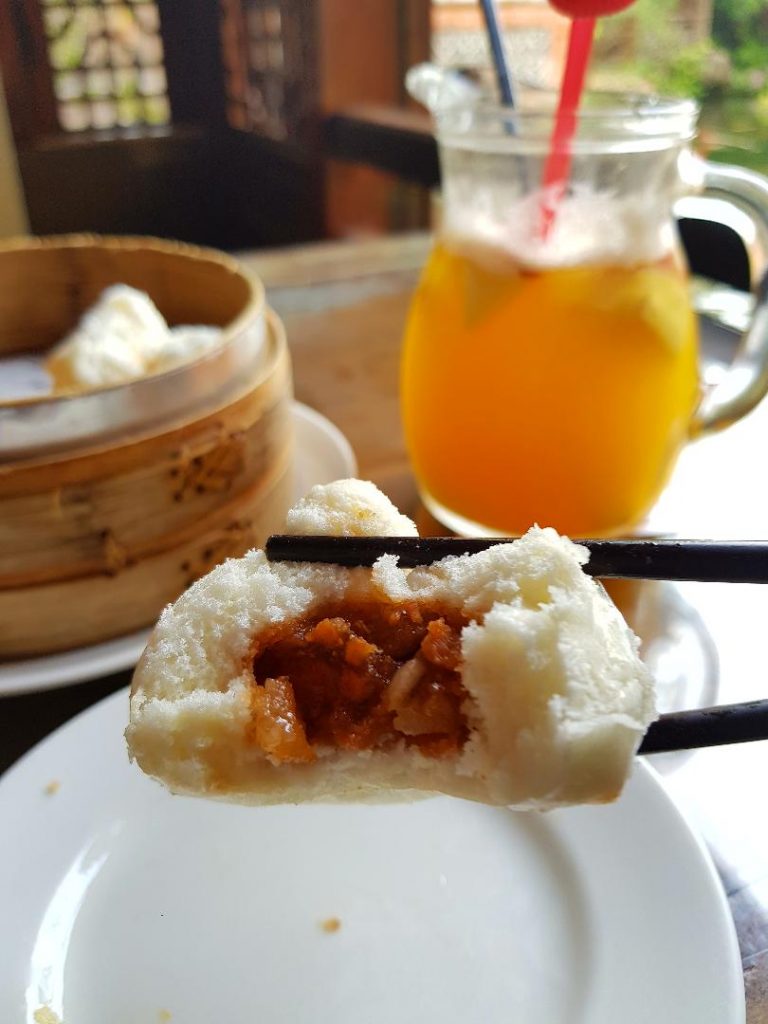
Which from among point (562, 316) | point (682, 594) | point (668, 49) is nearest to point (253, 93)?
point (668, 49)

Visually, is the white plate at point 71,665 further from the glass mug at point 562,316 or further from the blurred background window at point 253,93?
the blurred background window at point 253,93

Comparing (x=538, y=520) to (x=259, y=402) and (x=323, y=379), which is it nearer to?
(x=259, y=402)

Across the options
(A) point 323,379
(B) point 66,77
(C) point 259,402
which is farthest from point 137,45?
(C) point 259,402

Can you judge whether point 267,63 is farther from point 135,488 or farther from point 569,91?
point 135,488

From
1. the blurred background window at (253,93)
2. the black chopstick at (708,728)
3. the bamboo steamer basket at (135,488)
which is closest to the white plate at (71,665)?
the bamboo steamer basket at (135,488)

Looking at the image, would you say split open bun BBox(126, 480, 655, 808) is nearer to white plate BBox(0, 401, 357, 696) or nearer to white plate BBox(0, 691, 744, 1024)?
white plate BBox(0, 691, 744, 1024)

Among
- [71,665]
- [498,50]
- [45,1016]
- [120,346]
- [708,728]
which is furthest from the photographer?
[120,346]

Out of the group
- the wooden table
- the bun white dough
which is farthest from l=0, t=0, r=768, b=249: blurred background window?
the bun white dough
